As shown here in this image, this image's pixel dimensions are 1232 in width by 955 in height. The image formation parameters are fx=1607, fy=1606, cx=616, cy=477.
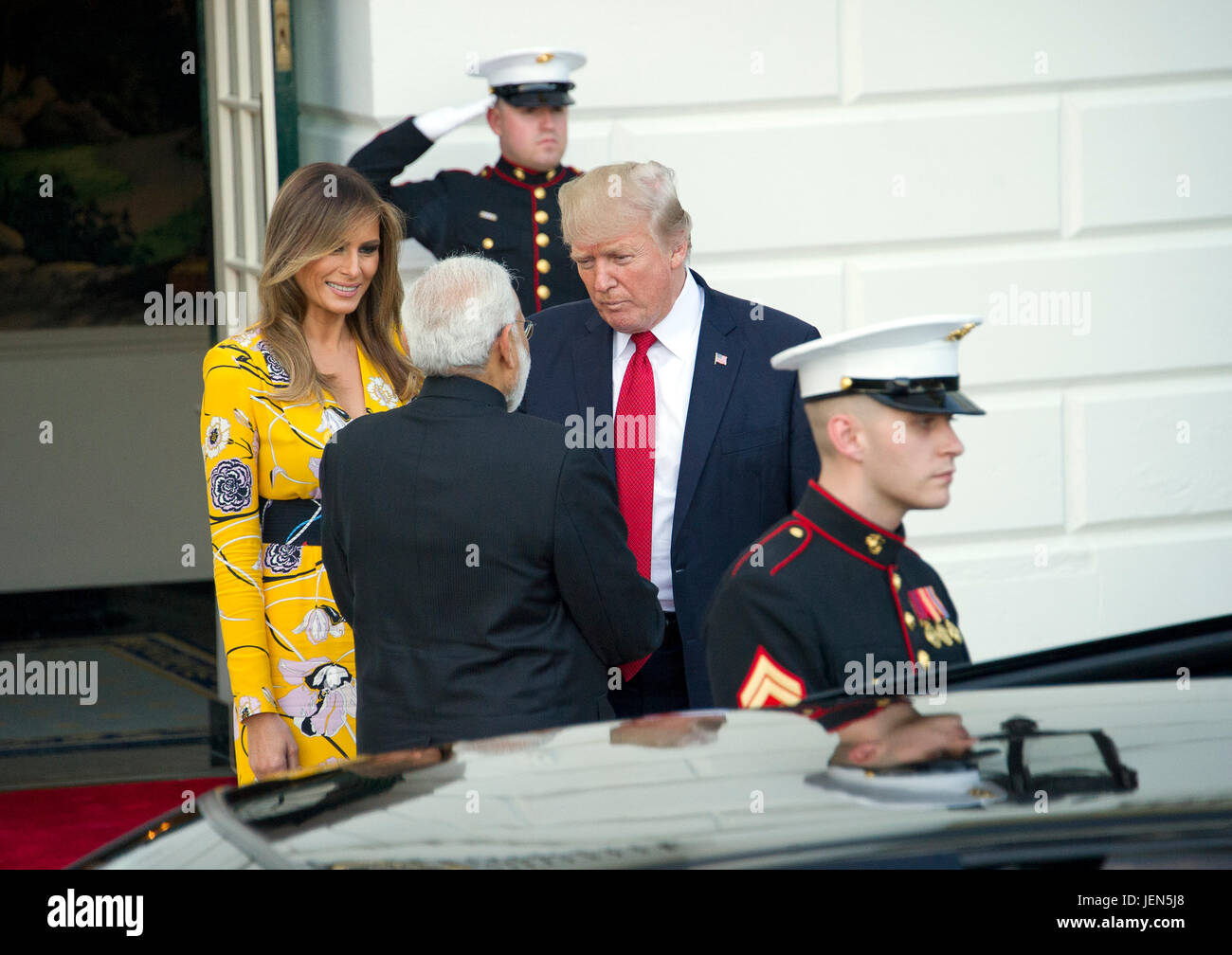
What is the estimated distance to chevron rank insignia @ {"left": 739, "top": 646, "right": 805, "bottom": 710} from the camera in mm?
2164

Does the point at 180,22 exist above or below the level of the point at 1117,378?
above

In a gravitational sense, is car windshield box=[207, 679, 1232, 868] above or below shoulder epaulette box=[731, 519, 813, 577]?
below

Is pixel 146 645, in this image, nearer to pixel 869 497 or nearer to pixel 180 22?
pixel 180 22

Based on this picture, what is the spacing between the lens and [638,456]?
318 cm

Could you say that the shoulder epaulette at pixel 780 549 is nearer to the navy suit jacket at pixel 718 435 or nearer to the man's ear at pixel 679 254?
the navy suit jacket at pixel 718 435

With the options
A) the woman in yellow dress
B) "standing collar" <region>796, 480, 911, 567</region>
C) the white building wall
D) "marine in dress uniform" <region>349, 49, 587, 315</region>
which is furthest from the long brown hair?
the white building wall

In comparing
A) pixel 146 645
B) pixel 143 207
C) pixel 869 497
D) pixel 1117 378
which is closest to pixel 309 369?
pixel 869 497

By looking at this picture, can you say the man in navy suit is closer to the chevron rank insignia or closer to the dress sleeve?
the dress sleeve

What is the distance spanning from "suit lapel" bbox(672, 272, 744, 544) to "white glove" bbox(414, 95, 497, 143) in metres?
1.22

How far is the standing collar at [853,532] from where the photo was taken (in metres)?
2.33

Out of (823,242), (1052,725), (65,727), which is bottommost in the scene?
(65,727)

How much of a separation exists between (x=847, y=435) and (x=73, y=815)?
3241 millimetres
